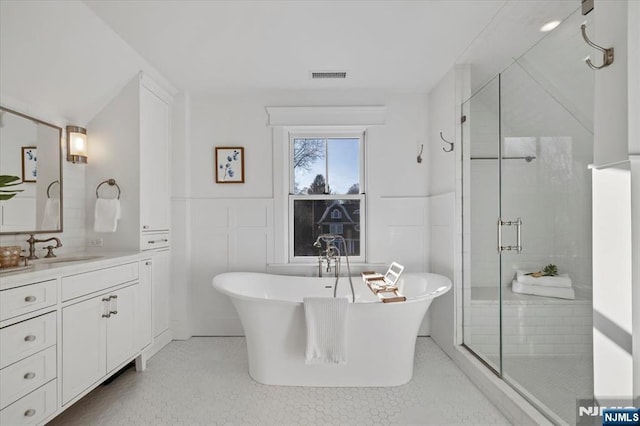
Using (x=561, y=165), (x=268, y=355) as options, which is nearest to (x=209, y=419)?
(x=268, y=355)

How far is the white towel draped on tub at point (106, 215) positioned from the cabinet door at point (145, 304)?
1.30 feet

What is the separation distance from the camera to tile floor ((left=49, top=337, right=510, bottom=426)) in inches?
77.8

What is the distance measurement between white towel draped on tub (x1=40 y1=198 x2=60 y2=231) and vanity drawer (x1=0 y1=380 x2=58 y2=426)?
3.80 ft

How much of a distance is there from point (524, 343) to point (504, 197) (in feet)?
3.02

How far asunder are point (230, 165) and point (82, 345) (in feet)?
6.44

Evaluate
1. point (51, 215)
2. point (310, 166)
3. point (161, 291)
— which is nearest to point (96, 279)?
point (51, 215)

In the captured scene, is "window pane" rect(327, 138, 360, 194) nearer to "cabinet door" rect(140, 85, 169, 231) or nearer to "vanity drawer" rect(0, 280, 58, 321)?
"cabinet door" rect(140, 85, 169, 231)

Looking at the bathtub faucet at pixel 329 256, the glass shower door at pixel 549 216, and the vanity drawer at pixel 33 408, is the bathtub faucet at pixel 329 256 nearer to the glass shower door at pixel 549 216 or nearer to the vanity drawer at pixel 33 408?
the glass shower door at pixel 549 216

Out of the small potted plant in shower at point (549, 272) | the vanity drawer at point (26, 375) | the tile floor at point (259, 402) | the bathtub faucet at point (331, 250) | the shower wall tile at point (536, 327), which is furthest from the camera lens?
the bathtub faucet at point (331, 250)

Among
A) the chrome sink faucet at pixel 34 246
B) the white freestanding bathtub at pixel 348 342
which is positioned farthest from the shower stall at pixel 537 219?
the chrome sink faucet at pixel 34 246

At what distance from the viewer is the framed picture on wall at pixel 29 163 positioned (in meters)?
2.18

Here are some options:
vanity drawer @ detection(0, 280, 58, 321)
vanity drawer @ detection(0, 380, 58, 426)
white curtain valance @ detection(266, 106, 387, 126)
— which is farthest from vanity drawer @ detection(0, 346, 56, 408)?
white curtain valance @ detection(266, 106, 387, 126)

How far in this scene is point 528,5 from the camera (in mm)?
1988

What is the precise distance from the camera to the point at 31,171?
223 cm
